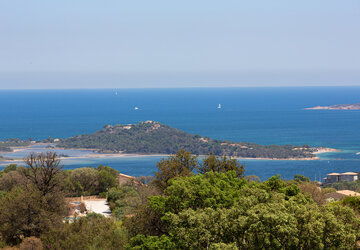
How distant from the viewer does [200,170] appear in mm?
24875

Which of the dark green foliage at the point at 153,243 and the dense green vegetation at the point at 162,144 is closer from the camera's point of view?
the dark green foliage at the point at 153,243

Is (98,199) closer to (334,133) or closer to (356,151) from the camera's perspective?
(356,151)

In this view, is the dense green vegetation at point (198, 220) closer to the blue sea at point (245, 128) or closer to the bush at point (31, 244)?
the bush at point (31, 244)

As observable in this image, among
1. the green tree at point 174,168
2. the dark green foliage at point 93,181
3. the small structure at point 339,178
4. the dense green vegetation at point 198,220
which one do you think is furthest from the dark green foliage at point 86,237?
the small structure at point 339,178

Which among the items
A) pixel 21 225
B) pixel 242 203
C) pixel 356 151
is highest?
pixel 242 203

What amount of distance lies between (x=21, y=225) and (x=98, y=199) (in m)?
14.5

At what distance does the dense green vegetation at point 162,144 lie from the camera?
92562 mm

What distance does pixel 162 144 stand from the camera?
98.8 m

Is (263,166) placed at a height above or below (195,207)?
below

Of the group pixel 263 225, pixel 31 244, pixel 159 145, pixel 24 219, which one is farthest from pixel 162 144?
pixel 263 225

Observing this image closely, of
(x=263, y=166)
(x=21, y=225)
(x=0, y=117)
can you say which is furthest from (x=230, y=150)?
(x=0, y=117)

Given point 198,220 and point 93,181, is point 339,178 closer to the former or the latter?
point 93,181

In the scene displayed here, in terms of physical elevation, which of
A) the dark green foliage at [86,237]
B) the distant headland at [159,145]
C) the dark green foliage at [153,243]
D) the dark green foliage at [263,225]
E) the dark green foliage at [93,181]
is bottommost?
the distant headland at [159,145]

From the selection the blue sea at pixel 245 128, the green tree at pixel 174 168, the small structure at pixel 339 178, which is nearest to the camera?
the green tree at pixel 174 168
